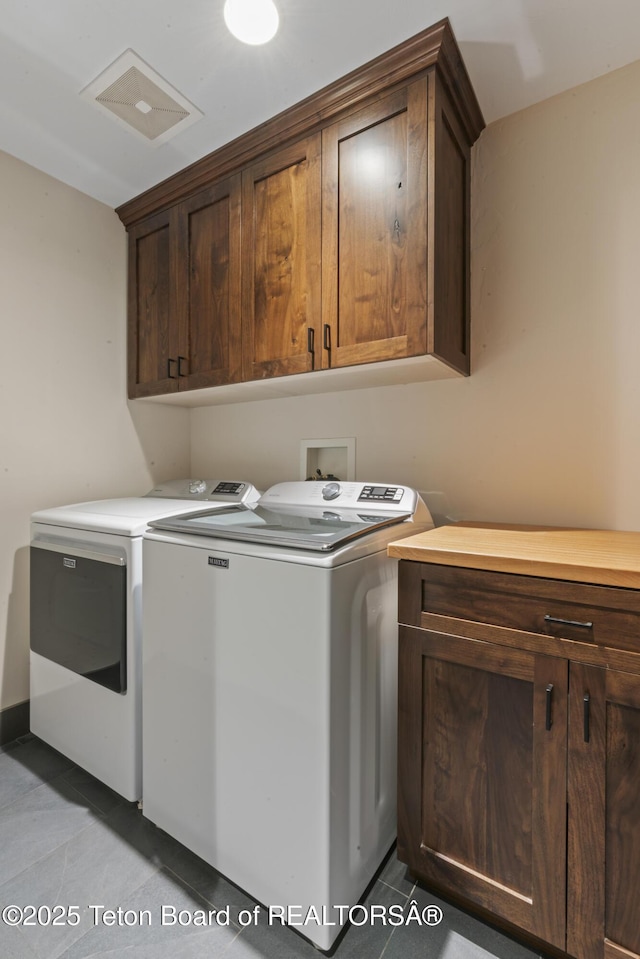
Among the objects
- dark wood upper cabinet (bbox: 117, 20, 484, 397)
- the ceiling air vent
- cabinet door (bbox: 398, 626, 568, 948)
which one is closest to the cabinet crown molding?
dark wood upper cabinet (bbox: 117, 20, 484, 397)

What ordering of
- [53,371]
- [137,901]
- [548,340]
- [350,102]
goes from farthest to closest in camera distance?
1. [53,371]
2. [548,340]
3. [350,102]
4. [137,901]

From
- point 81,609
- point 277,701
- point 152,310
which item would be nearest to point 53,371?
point 152,310

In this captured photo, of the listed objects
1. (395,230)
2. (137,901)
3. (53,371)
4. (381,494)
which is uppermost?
(395,230)

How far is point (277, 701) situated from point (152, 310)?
1797 millimetres

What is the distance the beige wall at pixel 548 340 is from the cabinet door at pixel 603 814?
70 centimetres

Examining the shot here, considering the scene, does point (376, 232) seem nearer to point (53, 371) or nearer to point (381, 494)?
point (381, 494)

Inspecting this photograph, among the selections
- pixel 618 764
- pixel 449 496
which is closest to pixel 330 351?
pixel 449 496

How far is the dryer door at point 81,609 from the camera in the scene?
1446 millimetres

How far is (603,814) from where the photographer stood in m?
0.91

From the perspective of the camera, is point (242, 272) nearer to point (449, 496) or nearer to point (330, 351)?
point (330, 351)

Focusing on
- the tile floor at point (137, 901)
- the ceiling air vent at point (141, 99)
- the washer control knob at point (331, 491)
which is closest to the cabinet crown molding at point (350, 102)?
the ceiling air vent at point (141, 99)

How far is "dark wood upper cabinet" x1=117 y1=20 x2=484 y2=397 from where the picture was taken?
1.32 m

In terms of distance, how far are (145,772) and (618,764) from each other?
4.18ft

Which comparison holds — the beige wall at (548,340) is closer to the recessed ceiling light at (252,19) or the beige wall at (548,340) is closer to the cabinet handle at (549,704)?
the cabinet handle at (549,704)
